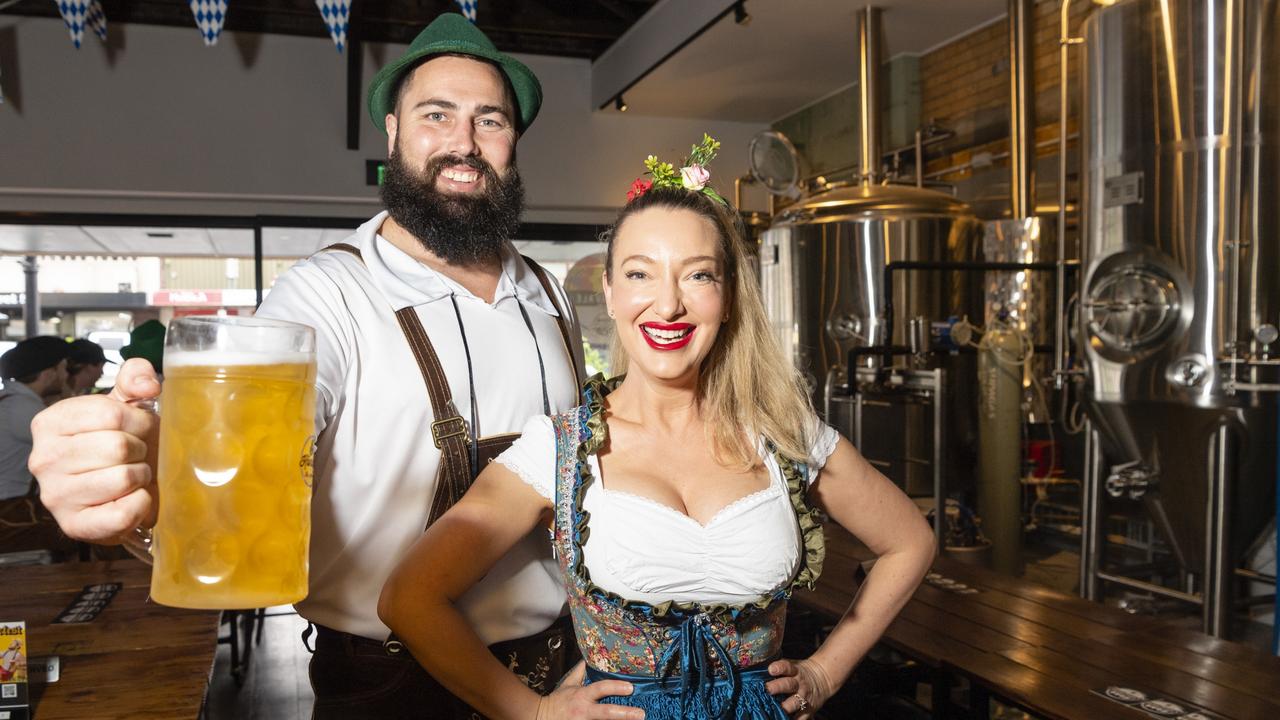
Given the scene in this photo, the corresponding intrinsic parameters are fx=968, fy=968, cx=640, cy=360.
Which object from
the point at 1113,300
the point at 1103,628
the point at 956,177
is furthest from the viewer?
the point at 956,177

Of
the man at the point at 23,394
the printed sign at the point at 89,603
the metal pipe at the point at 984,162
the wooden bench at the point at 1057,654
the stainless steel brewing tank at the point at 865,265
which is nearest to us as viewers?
the wooden bench at the point at 1057,654

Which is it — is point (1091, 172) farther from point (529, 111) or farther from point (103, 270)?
point (103, 270)

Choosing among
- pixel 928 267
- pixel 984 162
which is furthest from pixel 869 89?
pixel 928 267

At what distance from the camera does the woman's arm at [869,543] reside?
5.36ft

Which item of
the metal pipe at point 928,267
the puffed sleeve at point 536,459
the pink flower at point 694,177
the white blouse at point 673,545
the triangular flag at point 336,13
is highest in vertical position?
the triangular flag at point 336,13

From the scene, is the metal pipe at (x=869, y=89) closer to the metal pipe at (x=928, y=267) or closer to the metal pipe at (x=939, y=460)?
the metal pipe at (x=928, y=267)

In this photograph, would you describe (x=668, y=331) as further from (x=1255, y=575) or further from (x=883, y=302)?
(x=883, y=302)

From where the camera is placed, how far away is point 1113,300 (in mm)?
3564

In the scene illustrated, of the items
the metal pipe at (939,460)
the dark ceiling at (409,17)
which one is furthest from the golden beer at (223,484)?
the dark ceiling at (409,17)

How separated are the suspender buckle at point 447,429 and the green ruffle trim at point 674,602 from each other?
0.21 m

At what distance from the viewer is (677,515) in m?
1.47

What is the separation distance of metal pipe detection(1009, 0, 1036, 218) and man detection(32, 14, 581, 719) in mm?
3767

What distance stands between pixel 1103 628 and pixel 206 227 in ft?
21.3

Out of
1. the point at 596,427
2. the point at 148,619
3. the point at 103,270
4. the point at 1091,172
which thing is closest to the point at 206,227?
the point at 103,270
